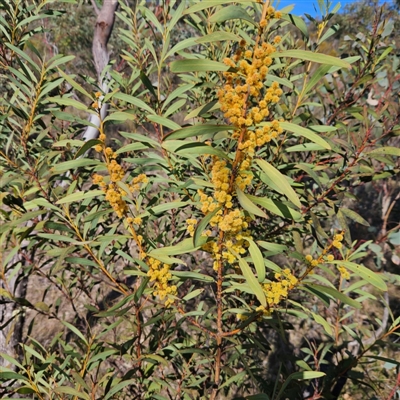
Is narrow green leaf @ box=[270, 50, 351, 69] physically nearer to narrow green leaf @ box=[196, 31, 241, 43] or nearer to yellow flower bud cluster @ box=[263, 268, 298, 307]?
narrow green leaf @ box=[196, 31, 241, 43]

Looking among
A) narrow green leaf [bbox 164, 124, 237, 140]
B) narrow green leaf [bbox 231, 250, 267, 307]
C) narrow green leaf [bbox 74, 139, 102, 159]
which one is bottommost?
narrow green leaf [bbox 231, 250, 267, 307]

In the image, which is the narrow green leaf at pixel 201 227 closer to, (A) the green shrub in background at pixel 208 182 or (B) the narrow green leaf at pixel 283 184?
(A) the green shrub in background at pixel 208 182

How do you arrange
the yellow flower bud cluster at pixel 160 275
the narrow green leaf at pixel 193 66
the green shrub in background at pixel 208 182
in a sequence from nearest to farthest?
the narrow green leaf at pixel 193 66 < the green shrub in background at pixel 208 182 < the yellow flower bud cluster at pixel 160 275

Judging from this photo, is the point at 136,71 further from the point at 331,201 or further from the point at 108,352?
the point at 108,352

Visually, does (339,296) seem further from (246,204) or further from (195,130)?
(195,130)

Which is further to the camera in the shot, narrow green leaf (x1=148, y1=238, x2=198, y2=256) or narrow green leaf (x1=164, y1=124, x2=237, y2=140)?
narrow green leaf (x1=148, y1=238, x2=198, y2=256)

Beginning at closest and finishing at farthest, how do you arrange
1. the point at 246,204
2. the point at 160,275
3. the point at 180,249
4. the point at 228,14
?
the point at 228,14 < the point at 246,204 < the point at 180,249 < the point at 160,275

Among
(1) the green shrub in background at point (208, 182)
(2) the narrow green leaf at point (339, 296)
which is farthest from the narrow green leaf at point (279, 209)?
(2) the narrow green leaf at point (339, 296)

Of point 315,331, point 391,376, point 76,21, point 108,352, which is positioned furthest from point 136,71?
point 76,21

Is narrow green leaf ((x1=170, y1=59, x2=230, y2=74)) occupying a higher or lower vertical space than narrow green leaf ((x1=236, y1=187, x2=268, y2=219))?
higher

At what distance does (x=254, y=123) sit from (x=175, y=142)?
186mm

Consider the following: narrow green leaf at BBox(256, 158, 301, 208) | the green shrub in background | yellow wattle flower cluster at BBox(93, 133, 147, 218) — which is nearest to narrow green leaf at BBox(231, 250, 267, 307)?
the green shrub in background

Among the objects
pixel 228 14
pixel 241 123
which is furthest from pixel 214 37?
pixel 241 123

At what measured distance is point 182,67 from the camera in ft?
2.04
